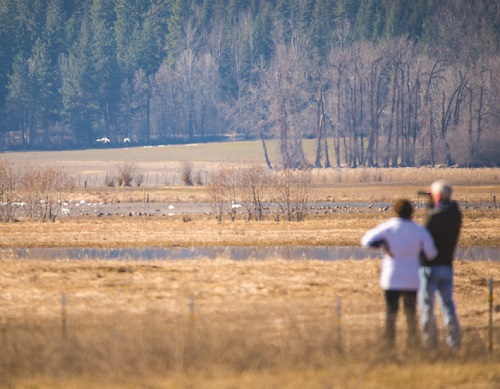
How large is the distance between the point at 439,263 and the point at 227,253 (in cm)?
1834

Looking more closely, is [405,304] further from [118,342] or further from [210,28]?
[210,28]

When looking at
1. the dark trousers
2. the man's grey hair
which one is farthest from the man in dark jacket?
the dark trousers

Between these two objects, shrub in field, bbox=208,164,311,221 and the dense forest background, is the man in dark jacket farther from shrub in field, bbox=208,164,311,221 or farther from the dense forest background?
the dense forest background

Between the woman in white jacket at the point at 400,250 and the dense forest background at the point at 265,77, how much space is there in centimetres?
8389

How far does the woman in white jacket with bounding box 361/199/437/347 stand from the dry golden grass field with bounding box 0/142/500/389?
794 millimetres

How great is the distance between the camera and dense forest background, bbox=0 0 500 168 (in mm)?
104438

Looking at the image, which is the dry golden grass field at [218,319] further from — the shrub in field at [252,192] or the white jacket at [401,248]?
the shrub in field at [252,192]

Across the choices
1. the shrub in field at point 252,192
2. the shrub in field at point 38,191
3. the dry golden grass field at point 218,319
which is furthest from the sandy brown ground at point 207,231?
the shrub in field at point 38,191

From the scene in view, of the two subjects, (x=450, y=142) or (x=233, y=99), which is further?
(x=233, y=99)

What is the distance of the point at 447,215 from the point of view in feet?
45.3

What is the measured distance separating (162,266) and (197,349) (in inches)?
486

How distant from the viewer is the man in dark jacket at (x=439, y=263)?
13.8 metres

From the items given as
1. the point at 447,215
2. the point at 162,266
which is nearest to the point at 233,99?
the point at 162,266

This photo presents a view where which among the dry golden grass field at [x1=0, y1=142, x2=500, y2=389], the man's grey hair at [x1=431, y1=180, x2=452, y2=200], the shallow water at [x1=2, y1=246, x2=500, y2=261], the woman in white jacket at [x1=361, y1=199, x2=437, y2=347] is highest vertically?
the man's grey hair at [x1=431, y1=180, x2=452, y2=200]
